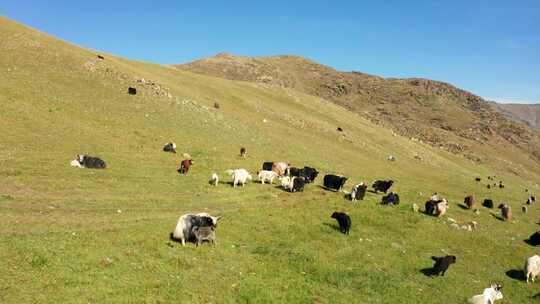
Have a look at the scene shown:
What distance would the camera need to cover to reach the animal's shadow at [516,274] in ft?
78.3

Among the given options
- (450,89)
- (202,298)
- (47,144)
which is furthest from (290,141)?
(450,89)

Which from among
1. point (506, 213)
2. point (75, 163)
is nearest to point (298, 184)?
point (75, 163)

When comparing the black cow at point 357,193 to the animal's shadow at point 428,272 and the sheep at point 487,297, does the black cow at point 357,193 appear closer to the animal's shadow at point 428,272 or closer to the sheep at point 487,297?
the animal's shadow at point 428,272

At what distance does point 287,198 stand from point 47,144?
17.9 metres

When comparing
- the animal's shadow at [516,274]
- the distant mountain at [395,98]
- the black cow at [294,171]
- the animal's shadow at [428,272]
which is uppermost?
the distant mountain at [395,98]

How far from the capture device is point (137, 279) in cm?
1532

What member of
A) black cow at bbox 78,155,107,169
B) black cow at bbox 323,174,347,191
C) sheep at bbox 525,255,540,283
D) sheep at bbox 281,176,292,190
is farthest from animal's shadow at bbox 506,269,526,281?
black cow at bbox 78,155,107,169

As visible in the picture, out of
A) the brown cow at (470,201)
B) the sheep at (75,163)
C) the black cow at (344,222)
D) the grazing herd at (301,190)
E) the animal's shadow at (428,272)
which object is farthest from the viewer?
the brown cow at (470,201)

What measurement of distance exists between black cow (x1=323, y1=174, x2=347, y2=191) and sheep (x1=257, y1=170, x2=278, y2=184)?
4.58 meters

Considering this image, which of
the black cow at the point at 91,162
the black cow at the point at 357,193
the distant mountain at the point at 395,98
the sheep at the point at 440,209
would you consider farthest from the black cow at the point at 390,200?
the distant mountain at the point at 395,98

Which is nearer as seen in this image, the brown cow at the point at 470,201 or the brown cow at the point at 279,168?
the brown cow at the point at 279,168

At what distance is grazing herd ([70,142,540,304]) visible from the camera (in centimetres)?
1992

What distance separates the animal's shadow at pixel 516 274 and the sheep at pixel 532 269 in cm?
32

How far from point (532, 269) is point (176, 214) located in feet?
63.5
